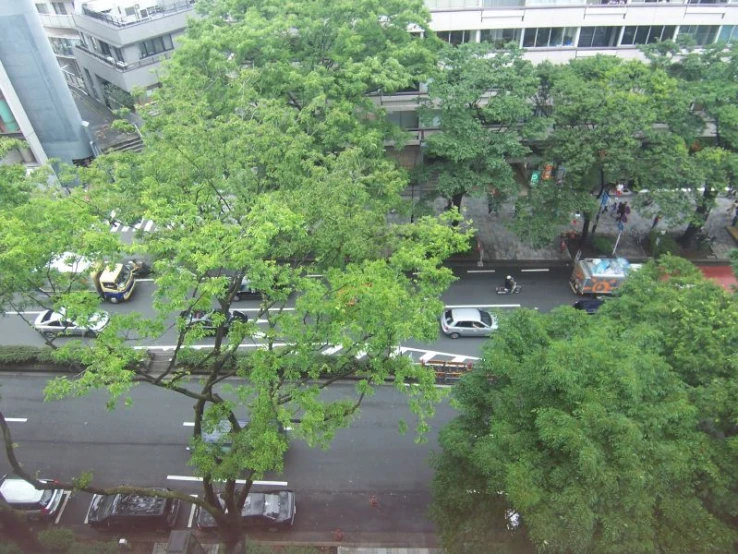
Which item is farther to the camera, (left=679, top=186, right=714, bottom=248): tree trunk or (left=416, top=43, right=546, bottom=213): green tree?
(left=679, top=186, right=714, bottom=248): tree trunk

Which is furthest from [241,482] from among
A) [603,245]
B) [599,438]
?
[603,245]

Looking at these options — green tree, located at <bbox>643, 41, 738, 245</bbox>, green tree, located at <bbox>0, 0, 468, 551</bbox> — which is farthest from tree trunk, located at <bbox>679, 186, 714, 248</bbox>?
green tree, located at <bbox>0, 0, 468, 551</bbox>

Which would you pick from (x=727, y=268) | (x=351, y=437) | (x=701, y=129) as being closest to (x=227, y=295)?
(x=351, y=437)

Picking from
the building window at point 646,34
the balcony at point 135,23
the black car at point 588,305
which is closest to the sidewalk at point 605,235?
the black car at point 588,305

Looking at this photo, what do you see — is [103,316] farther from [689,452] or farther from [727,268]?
[727,268]

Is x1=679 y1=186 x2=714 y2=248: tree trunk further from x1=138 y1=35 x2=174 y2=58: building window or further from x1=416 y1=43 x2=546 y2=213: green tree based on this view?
x1=138 y1=35 x2=174 y2=58: building window

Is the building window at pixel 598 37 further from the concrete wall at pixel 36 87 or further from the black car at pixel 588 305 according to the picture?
the concrete wall at pixel 36 87
